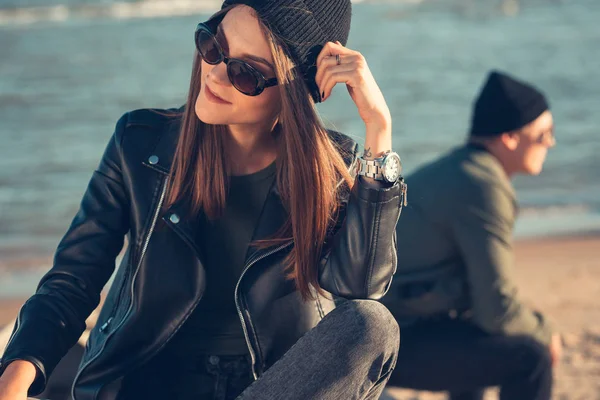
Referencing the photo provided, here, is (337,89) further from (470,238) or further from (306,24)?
(306,24)

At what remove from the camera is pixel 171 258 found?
2783mm

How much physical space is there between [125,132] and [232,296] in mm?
608

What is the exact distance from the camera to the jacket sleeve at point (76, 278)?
246cm

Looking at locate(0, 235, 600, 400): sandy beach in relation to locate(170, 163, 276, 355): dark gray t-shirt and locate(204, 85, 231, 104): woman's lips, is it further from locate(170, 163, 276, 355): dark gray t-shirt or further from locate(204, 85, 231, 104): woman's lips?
locate(204, 85, 231, 104): woman's lips

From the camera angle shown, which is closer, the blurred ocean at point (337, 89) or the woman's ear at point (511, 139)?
the woman's ear at point (511, 139)

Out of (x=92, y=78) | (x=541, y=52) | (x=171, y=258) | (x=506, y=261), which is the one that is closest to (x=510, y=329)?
(x=506, y=261)

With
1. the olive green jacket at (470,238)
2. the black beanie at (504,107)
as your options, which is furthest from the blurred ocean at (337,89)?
the olive green jacket at (470,238)

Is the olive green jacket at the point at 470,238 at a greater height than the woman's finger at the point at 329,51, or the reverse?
the woman's finger at the point at 329,51

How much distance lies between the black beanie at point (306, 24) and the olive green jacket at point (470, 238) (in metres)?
1.10

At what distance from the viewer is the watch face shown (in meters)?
2.72

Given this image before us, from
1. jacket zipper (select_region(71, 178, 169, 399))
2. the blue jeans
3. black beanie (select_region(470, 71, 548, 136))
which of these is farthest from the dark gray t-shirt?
black beanie (select_region(470, 71, 548, 136))

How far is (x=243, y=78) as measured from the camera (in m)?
2.72

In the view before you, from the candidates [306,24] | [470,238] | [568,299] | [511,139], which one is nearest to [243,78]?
[306,24]

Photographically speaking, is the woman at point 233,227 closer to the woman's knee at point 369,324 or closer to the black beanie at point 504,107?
the woman's knee at point 369,324
